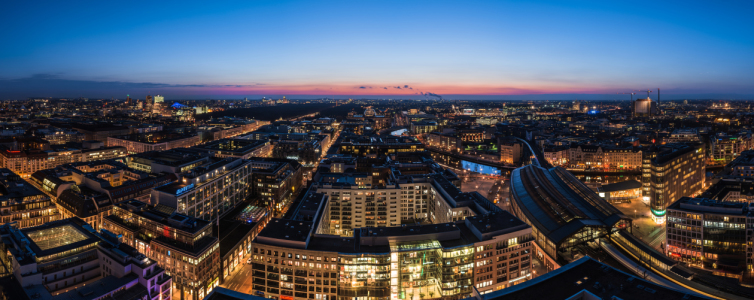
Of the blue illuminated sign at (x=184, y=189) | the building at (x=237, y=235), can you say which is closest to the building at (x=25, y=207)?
the blue illuminated sign at (x=184, y=189)

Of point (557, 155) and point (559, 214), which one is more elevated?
point (557, 155)

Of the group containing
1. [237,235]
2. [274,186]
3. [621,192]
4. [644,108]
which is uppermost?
[644,108]

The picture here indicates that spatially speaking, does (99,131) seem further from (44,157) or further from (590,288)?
(590,288)

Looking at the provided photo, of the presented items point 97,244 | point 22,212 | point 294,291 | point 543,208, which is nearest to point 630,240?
point 543,208

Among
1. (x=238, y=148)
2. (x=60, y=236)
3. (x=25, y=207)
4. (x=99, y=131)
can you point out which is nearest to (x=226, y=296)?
(x=60, y=236)

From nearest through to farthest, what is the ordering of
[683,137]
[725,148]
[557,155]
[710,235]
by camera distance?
1. [710,235]
2. [725,148]
3. [557,155]
4. [683,137]

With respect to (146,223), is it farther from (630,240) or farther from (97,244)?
(630,240)

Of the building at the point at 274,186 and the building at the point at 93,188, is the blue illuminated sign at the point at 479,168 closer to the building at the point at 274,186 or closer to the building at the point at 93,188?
the building at the point at 274,186
